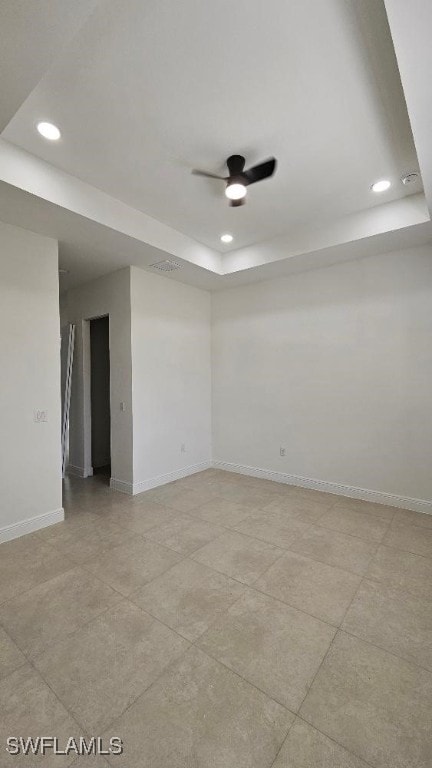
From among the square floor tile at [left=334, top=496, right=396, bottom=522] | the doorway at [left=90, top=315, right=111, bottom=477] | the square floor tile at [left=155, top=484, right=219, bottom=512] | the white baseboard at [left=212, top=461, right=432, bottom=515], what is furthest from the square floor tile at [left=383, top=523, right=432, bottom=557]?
the doorway at [left=90, top=315, right=111, bottom=477]

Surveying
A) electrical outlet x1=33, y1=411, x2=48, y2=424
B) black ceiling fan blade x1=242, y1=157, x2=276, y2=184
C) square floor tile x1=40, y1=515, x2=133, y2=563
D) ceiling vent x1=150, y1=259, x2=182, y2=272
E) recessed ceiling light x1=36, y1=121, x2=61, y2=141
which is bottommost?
square floor tile x1=40, y1=515, x2=133, y2=563

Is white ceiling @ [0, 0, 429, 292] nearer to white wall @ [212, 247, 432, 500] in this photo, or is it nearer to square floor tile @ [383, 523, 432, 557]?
white wall @ [212, 247, 432, 500]

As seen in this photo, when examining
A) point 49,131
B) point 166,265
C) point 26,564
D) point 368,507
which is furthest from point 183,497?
point 49,131

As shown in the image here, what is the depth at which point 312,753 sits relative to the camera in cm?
123

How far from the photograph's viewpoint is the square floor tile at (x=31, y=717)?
4.00 feet

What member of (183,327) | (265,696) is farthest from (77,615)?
(183,327)

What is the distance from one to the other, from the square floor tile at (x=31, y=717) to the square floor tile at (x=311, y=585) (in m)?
1.28

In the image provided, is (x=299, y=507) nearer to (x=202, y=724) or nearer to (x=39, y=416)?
(x=202, y=724)

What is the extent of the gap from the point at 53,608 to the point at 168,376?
2882mm

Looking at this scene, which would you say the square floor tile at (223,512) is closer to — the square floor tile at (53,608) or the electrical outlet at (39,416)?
the square floor tile at (53,608)

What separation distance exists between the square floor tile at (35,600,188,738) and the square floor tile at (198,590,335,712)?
0.85 feet

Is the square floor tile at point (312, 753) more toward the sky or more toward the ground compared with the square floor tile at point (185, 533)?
more toward the ground

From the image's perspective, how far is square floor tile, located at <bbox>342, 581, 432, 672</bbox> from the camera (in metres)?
1.71

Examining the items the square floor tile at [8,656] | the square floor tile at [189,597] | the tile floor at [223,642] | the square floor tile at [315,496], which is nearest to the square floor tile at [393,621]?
the tile floor at [223,642]
